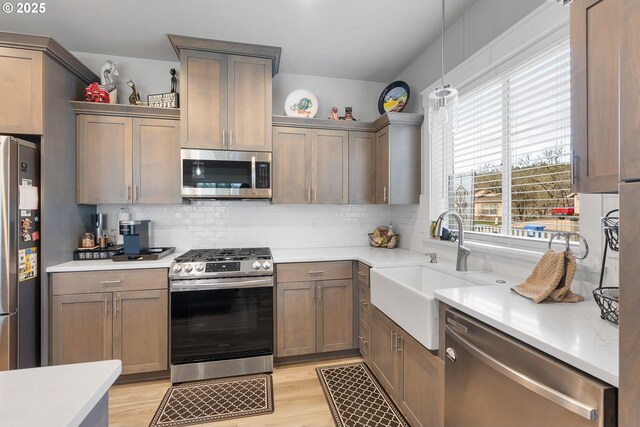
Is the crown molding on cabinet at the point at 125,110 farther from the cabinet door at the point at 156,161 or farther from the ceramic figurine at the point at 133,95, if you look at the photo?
the ceramic figurine at the point at 133,95

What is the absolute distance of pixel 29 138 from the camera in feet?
7.21

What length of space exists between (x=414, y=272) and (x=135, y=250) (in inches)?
91.5

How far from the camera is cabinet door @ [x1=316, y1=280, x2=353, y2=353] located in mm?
2646

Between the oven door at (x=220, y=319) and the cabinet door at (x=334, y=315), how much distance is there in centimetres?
45

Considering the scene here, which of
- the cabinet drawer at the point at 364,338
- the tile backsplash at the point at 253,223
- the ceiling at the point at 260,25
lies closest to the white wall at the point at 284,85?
the ceiling at the point at 260,25

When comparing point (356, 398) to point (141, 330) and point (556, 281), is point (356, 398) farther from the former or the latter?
point (141, 330)

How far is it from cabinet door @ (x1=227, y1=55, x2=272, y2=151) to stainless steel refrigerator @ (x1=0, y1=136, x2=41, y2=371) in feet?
4.58

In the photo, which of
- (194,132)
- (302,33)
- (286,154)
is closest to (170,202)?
(194,132)

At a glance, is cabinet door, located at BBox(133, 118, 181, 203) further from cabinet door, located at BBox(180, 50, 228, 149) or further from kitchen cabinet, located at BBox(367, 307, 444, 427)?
kitchen cabinet, located at BBox(367, 307, 444, 427)

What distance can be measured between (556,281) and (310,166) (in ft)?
7.03

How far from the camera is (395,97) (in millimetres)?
3064

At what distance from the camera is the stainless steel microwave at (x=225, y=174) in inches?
104

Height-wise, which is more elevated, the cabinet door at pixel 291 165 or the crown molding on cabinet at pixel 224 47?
the crown molding on cabinet at pixel 224 47

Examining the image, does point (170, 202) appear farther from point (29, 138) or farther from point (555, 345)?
point (555, 345)
